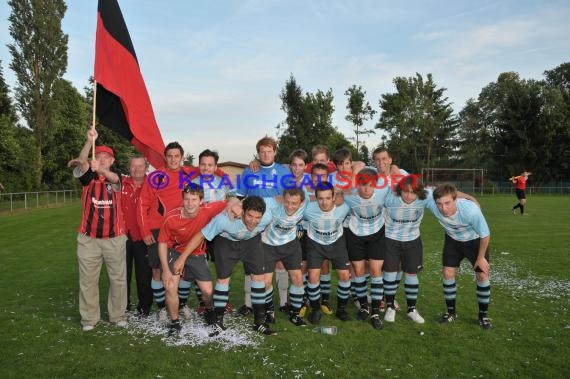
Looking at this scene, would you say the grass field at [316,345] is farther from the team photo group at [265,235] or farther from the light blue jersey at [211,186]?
the light blue jersey at [211,186]

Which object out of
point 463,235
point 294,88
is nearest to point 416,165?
point 294,88

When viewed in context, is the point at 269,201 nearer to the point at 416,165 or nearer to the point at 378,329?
the point at 378,329

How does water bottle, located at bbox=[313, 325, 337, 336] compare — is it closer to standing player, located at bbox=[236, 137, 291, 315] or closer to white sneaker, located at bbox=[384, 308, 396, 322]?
white sneaker, located at bbox=[384, 308, 396, 322]

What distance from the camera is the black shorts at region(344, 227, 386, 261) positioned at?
5.56 m

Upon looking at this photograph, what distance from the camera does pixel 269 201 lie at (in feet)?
17.6

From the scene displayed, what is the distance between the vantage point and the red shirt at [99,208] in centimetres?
521

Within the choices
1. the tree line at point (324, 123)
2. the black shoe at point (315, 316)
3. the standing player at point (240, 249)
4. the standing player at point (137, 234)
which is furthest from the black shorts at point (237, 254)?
the tree line at point (324, 123)

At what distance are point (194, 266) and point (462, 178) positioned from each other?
45.6 m

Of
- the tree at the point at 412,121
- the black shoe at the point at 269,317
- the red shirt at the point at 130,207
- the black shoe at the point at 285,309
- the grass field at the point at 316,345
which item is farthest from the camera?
the tree at the point at 412,121

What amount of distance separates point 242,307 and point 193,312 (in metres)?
0.70

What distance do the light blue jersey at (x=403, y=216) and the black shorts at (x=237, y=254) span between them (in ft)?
5.91

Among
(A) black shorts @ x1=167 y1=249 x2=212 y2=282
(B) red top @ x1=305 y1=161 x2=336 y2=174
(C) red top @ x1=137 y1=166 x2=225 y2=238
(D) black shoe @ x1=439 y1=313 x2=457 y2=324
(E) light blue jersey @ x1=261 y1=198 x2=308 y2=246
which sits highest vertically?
(B) red top @ x1=305 y1=161 x2=336 y2=174

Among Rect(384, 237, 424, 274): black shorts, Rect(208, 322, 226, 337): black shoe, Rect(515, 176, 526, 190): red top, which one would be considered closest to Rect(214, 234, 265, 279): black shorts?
Rect(208, 322, 226, 337): black shoe

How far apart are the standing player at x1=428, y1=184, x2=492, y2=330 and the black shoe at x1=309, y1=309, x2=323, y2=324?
159 centimetres
